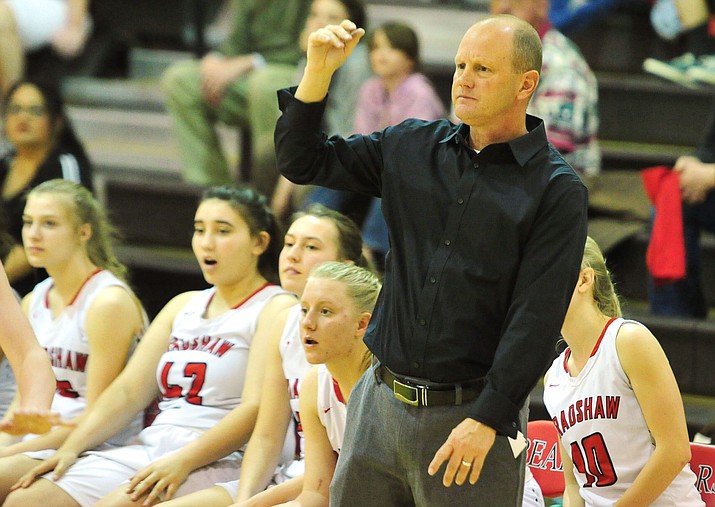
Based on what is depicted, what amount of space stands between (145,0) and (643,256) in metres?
3.38

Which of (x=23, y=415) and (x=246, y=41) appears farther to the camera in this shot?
(x=246, y=41)

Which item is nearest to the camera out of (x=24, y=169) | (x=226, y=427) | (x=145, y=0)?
(x=226, y=427)

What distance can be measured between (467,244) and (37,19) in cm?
425

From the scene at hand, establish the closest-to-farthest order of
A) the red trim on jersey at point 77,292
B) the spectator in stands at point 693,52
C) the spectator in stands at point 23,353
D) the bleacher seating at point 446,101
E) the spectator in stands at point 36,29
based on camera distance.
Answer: the spectator in stands at point 23,353 → the red trim on jersey at point 77,292 → the bleacher seating at point 446,101 → the spectator in stands at point 693,52 → the spectator in stands at point 36,29

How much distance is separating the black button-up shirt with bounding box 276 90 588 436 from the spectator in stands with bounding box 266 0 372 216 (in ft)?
7.92

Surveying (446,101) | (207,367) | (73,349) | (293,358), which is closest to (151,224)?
(446,101)

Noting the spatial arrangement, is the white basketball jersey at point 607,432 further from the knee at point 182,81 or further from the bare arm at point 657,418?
the knee at point 182,81

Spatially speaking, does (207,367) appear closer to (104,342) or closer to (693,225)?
(104,342)

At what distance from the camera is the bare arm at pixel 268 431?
10.0 feet

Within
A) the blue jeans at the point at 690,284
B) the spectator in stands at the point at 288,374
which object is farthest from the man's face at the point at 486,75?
the blue jeans at the point at 690,284

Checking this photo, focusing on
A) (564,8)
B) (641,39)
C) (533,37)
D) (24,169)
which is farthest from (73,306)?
(641,39)

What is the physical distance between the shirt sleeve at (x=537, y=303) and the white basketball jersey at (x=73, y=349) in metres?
1.82

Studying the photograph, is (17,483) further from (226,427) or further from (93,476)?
(226,427)

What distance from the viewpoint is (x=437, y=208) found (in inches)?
83.4
